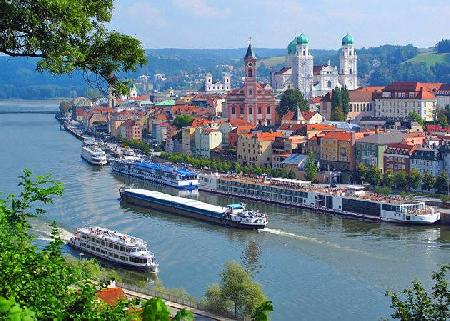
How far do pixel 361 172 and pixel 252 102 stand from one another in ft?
30.9

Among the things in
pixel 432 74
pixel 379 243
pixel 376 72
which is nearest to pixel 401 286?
pixel 379 243

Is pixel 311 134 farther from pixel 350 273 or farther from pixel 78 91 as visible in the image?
pixel 78 91

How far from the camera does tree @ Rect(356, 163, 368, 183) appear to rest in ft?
55.9

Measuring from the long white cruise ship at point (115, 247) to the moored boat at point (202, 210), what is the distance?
233cm

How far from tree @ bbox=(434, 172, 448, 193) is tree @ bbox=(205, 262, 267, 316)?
26.7 ft

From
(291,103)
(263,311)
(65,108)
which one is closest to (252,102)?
(291,103)

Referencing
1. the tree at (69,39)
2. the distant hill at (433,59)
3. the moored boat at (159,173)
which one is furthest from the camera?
the distant hill at (433,59)

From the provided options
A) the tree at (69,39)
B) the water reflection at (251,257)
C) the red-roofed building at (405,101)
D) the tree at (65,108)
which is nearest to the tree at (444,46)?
the tree at (65,108)

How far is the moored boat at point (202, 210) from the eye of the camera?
12.9 meters

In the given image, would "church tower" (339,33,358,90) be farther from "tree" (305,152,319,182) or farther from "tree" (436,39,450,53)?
"tree" (436,39,450,53)

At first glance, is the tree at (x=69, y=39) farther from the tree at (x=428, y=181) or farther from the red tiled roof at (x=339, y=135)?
the red tiled roof at (x=339, y=135)

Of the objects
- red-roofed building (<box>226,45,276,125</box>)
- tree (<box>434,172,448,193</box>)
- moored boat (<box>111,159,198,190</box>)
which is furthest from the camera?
red-roofed building (<box>226,45,276,125</box>)

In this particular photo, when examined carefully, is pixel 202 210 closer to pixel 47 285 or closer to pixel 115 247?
pixel 115 247

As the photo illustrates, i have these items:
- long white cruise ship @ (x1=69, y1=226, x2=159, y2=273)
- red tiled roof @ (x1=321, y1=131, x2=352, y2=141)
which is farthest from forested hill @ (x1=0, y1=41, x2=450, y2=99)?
long white cruise ship @ (x1=69, y1=226, x2=159, y2=273)
